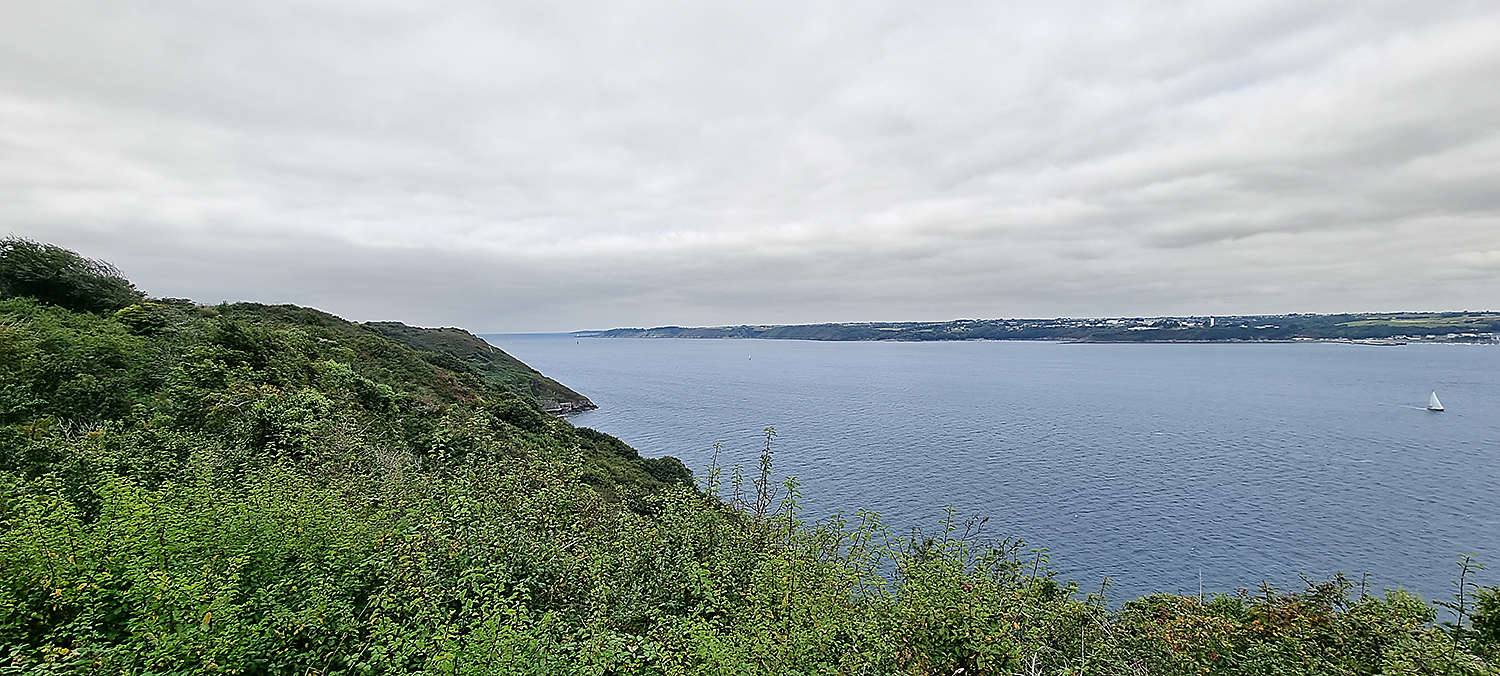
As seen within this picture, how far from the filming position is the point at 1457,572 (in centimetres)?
3294

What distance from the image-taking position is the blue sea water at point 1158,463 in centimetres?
3678

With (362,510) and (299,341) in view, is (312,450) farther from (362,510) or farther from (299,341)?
(299,341)

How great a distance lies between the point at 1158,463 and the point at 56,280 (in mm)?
78397

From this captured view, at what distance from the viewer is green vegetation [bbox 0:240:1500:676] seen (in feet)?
19.9

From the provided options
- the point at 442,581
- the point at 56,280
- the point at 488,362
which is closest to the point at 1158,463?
the point at 442,581

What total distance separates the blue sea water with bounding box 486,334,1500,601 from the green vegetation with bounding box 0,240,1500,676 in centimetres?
2510

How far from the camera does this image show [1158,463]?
2238 inches

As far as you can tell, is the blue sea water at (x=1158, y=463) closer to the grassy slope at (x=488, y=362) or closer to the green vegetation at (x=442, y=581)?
the grassy slope at (x=488, y=362)

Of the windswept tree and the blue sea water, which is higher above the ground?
the windswept tree

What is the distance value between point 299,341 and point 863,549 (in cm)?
3047

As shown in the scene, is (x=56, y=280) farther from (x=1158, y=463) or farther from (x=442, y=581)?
(x=1158, y=463)

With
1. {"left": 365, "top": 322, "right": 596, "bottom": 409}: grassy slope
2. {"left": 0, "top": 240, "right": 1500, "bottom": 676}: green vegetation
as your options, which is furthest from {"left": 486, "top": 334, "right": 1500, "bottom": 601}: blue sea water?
{"left": 0, "top": 240, "right": 1500, "bottom": 676}: green vegetation

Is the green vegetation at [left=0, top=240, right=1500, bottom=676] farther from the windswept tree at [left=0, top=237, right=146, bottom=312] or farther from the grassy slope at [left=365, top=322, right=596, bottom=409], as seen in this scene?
the grassy slope at [left=365, top=322, right=596, bottom=409]

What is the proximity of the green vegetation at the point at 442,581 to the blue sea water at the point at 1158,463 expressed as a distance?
25.1 m
